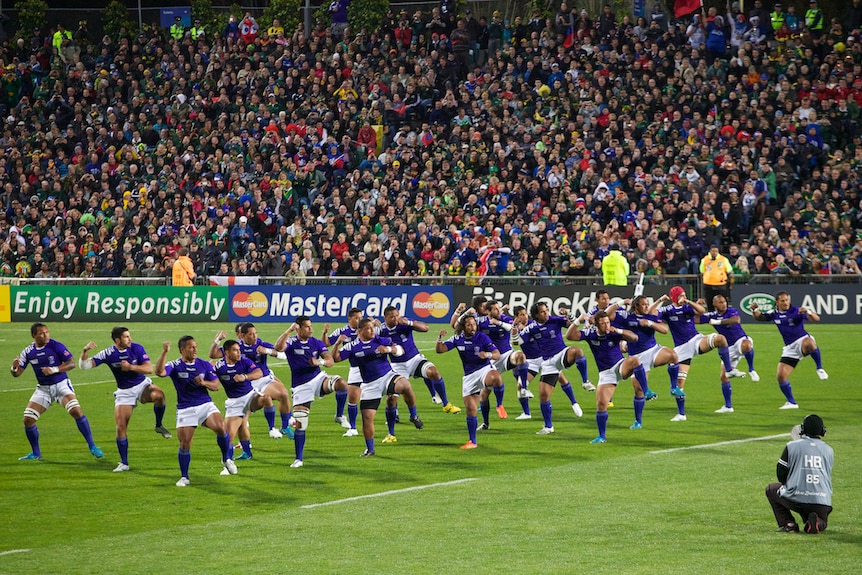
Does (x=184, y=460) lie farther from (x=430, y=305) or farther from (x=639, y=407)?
(x=430, y=305)

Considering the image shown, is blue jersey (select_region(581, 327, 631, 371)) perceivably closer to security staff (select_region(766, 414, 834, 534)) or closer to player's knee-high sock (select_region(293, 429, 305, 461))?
player's knee-high sock (select_region(293, 429, 305, 461))

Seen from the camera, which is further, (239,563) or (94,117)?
(94,117)

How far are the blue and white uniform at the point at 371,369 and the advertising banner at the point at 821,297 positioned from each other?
57.0 feet

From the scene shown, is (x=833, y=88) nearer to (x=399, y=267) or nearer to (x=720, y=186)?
(x=720, y=186)

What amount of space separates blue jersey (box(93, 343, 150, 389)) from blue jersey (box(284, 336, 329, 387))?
2.23m

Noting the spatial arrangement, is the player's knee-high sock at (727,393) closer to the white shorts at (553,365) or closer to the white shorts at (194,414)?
the white shorts at (553,365)

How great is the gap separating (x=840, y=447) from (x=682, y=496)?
4.17 meters

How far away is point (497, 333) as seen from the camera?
819 inches

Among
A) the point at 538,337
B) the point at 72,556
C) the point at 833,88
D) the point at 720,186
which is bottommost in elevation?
the point at 72,556

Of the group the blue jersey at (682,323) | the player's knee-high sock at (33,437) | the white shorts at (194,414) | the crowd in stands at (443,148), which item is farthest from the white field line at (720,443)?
the crowd in stands at (443,148)

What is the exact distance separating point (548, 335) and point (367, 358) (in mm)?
3995

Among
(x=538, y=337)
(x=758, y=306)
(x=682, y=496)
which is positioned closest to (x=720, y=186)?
(x=758, y=306)

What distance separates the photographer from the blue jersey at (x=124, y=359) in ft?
55.8

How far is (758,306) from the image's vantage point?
32.7 meters
